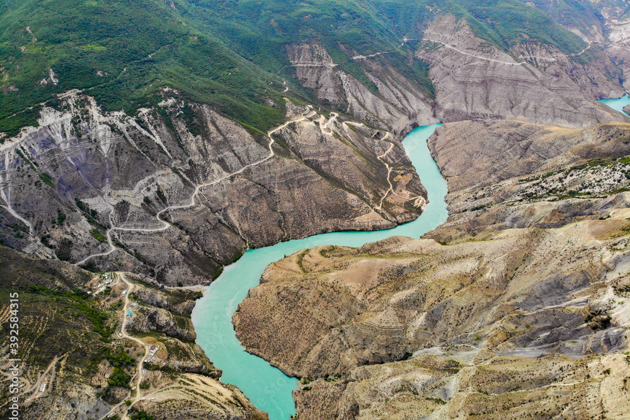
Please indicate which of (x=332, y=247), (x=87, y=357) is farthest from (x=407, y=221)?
(x=87, y=357)

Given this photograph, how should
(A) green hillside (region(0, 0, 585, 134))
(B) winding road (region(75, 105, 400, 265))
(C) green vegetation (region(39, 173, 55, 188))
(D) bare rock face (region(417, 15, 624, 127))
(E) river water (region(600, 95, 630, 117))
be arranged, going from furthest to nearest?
(E) river water (region(600, 95, 630, 117))
(D) bare rock face (region(417, 15, 624, 127))
(A) green hillside (region(0, 0, 585, 134))
(B) winding road (region(75, 105, 400, 265))
(C) green vegetation (region(39, 173, 55, 188))

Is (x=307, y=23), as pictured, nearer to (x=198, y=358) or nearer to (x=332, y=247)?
(x=332, y=247)

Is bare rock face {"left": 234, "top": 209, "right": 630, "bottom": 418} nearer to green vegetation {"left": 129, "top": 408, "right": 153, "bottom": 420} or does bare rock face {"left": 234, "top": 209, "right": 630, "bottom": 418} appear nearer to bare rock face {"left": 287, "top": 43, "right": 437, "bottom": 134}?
green vegetation {"left": 129, "top": 408, "right": 153, "bottom": 420}

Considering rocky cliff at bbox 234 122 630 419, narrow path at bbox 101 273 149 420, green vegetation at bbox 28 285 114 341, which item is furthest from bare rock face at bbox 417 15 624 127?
green vegetation at bbox 28 285 114 341

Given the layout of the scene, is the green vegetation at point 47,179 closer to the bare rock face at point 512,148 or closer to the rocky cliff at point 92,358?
the rocky cliff at point 92,358

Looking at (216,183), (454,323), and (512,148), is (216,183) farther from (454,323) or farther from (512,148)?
(512,148)

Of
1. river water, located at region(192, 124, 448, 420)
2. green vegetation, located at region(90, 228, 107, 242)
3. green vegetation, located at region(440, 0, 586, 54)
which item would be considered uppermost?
green vegetation, located at region(440, 0, 586, 54)

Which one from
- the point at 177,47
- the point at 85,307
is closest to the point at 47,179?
the point at 85,307

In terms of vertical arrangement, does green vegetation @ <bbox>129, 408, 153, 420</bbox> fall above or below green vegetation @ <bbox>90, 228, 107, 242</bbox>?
below

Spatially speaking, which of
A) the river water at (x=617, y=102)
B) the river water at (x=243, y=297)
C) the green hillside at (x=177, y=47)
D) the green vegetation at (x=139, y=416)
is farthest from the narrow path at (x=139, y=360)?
the river water at (x=617, y=102)
